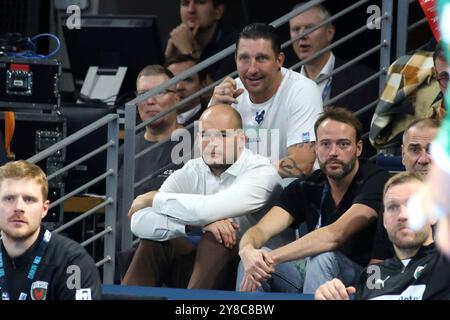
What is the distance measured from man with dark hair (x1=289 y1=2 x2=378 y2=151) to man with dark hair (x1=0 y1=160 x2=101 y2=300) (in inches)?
91.9

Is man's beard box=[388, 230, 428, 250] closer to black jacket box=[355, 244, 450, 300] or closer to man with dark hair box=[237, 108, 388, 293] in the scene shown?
black jacket box=[355, 244, 450, 300]

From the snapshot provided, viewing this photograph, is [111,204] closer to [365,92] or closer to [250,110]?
[250,110]

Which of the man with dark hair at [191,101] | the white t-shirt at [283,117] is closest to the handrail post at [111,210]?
the white t-shirt at [283,117]

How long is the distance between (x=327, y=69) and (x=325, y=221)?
5.10ft

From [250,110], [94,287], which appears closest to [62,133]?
[250,110]

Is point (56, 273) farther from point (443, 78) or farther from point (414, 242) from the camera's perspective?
point (443, 78)

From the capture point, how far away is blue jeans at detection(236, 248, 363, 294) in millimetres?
4840

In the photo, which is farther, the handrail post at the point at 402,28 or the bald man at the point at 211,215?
the handrail post at the point at 402,28

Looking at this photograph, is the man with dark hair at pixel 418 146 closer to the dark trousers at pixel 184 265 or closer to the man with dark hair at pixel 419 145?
the man with dark hair at pixel 419 145

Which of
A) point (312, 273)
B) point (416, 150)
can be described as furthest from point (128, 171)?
point (416, 150)

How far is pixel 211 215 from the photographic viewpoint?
17.7 feet

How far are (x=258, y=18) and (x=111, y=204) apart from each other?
314 cm

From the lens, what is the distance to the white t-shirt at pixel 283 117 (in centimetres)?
573

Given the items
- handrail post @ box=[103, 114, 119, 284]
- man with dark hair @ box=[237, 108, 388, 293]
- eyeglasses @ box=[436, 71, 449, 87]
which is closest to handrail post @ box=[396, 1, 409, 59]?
eyeglasses @ box=[436, 71, 449, 87]
